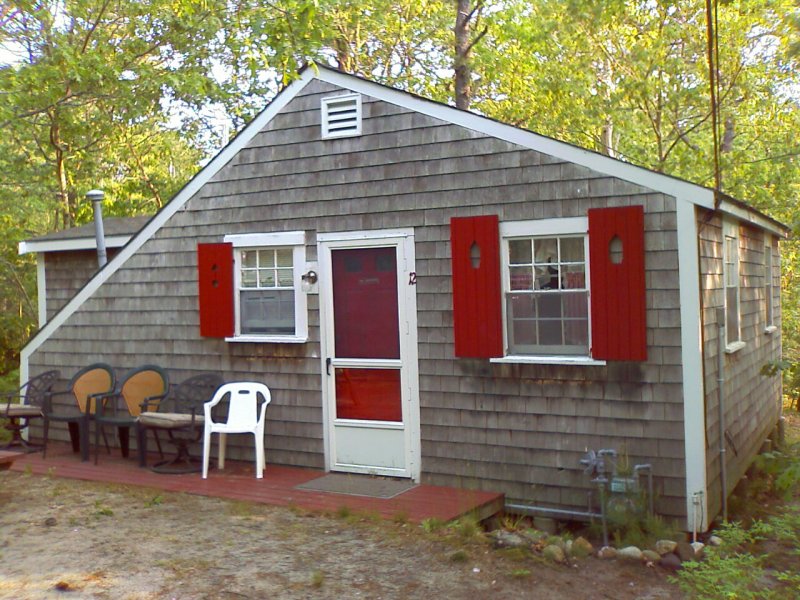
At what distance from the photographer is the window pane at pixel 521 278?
6637mm

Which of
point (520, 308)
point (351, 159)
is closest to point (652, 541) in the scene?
point (520, 308)

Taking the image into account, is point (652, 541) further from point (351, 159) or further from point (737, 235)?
point (351, 159)

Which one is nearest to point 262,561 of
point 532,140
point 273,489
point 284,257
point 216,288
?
point 273,489

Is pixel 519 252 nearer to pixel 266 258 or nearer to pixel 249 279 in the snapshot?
pixel 266 258

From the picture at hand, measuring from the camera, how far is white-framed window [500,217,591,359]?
6.43 m

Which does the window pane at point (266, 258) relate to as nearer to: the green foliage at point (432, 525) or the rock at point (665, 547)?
the green foliage at point (432, 525)

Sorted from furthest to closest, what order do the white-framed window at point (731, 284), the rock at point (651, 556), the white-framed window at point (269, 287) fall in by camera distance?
the white-framed window at point (269, 287)
the white-framed window at point (731, 284)
the rock at point (651, 556)

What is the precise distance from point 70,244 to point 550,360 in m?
7.11

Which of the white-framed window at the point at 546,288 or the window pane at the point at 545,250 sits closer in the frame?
the white-framed window at the point at 546,288

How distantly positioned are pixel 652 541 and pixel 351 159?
13.5 ft

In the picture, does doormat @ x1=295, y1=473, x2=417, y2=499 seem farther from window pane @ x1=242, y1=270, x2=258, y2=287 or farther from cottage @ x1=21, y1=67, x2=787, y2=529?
window pane @ x1=242, y1=270, x2=258, y2=287

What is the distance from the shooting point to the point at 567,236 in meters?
6.45

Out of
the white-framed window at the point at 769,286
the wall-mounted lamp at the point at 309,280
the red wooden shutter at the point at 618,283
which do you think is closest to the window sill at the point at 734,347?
the red wooden shutter at the point at 618,283

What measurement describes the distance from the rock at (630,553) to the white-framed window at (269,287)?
3.48m
